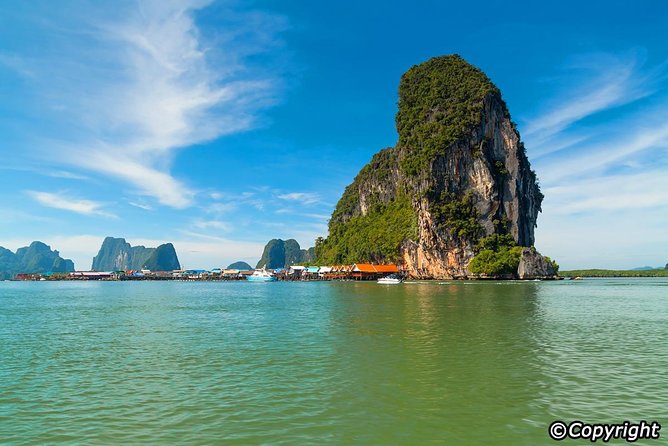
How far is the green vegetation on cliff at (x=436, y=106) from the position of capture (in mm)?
132125

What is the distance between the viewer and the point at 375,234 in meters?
154

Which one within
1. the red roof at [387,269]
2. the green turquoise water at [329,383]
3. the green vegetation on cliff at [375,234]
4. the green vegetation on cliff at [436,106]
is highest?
the green vegetation on cliff at [436,106]

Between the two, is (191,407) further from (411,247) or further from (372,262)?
(372,262)

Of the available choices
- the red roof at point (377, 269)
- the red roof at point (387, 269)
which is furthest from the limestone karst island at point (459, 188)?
the red roof at point (387, 269)

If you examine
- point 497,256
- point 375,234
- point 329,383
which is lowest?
point 329,383

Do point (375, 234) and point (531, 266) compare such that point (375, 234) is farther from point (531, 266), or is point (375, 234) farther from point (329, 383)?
point (329, 383)

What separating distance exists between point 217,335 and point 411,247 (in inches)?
4524

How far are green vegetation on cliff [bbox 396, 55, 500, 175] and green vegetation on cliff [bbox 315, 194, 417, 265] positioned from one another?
18066 millimetres

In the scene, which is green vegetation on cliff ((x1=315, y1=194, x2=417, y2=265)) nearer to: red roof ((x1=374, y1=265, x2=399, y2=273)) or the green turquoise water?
red roof ((x1=374, y1=265, x2=399, y2=273))

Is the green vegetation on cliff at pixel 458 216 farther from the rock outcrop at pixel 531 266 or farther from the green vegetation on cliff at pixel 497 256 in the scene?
the rock outcrop at pixel 531 266

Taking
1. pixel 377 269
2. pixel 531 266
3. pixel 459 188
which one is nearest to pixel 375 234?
pixel 377 269

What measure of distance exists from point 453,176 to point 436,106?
86.2 ft

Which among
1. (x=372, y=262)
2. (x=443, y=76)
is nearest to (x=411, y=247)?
(x=372, y=262)

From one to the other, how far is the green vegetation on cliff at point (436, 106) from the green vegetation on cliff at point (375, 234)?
18.1 metres
